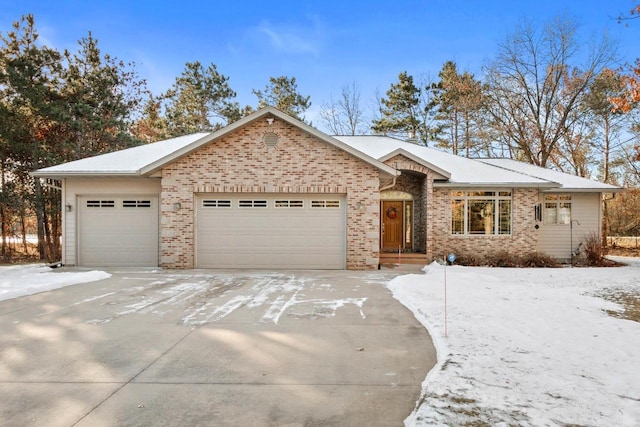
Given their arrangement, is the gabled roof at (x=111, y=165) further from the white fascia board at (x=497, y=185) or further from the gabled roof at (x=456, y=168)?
the white fascia board at (x=497, y=185)

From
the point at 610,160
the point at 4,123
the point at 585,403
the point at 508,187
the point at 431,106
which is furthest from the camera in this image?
the point at 431,106

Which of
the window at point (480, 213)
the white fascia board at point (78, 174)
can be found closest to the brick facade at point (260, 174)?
the white fascia board at point (78, 174)

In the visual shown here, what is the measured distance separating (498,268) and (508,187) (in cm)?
301

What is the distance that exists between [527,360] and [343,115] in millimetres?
26936

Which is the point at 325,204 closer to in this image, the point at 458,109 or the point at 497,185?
the point at 497,185

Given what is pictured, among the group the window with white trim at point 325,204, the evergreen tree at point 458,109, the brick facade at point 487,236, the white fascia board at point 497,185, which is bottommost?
the brick facade at point 487,236

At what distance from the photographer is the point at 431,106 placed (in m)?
29.0

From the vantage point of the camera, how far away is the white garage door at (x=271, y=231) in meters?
12.2

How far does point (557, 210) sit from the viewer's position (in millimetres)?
15258

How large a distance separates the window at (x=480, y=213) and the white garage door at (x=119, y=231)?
1060 cm

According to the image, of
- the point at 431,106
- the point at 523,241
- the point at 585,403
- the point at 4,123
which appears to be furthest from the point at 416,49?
the point at 585,403

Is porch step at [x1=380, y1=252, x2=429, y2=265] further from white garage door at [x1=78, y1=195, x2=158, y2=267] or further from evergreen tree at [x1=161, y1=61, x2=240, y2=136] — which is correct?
evergreen tree at [x1=161, y1=61, x2=240, y2=136]

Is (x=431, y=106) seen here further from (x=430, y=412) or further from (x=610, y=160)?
(x=430, y=412)

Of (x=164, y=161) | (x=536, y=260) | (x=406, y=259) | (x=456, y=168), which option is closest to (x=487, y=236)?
(x=536, y=260)
